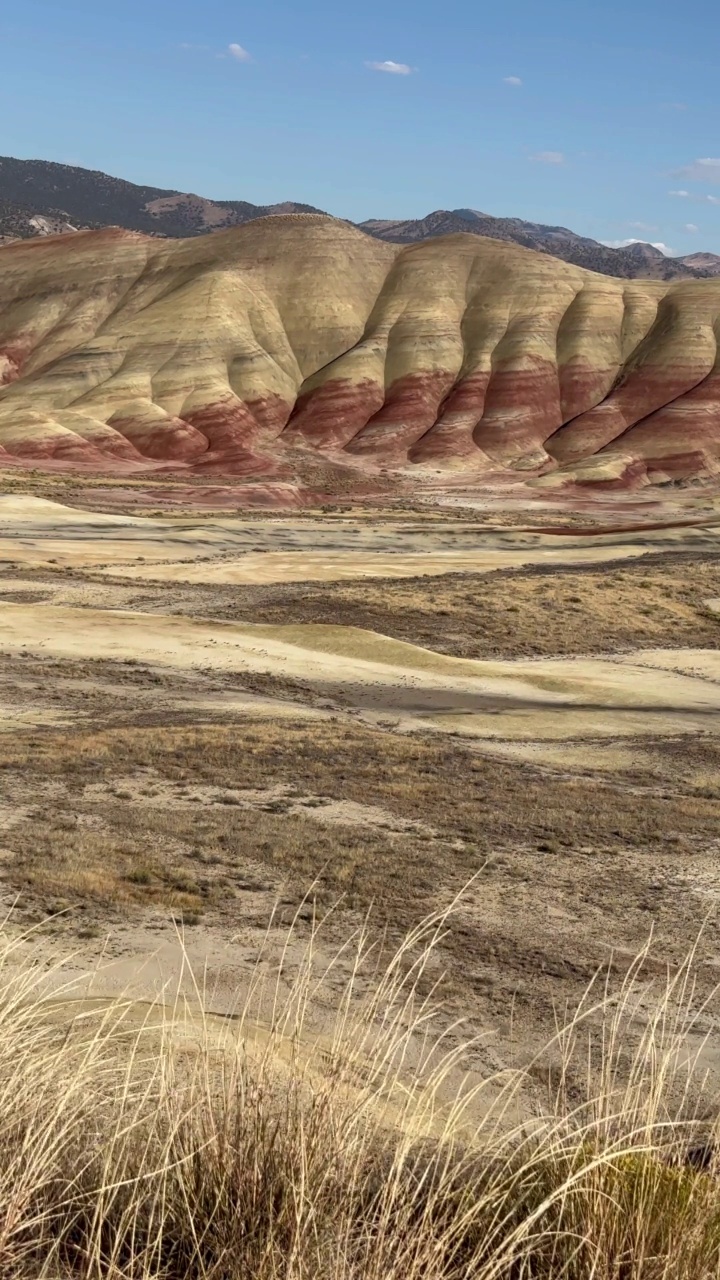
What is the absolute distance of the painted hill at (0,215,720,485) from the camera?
122 metres

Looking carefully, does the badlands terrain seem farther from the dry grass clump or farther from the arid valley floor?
the dry grass clump

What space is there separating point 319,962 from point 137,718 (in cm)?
1521

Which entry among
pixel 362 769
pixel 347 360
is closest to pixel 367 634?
pixel 362 769

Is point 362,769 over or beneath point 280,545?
over

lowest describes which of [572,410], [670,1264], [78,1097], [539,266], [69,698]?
[69,698]

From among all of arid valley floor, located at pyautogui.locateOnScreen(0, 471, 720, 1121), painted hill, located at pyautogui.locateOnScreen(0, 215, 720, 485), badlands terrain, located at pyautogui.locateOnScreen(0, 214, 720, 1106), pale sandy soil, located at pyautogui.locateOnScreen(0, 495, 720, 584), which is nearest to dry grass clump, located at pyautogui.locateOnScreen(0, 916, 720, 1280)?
arid valley floor, located at pyautogui.locateOnScreen(0, 471, 720, 1121)

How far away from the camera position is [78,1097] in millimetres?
5445

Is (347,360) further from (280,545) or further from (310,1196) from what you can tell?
(310,1196)

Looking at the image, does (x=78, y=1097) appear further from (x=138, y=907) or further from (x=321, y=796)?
(x=321, y=796)

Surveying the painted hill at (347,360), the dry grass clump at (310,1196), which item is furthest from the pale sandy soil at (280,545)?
the dry grass clump at (310,1196)

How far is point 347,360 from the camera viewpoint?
136250mm

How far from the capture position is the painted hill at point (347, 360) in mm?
122062

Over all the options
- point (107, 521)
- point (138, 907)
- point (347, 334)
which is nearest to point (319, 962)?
point (138, 907)

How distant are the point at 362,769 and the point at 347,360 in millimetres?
117966
